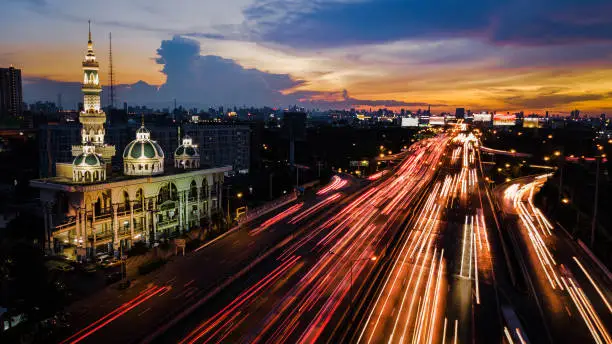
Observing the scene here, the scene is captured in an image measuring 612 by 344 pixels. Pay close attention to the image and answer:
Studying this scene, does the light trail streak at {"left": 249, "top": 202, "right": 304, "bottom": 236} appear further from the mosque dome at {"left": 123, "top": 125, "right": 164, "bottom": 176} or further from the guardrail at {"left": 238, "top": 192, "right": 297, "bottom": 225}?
the mosque dome at {"left": 123, "top": 125, "right": 164, "bottom": 176}

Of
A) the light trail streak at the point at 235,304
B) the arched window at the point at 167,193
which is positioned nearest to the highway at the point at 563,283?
the light trail streak at the point at 235,304

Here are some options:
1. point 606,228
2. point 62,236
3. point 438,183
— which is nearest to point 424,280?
point 606,228

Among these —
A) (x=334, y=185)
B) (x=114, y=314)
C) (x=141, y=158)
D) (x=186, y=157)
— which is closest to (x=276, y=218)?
(x=186, y=157)

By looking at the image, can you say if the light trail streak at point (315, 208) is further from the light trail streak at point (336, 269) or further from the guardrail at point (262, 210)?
the guardrail at point (262, 210)

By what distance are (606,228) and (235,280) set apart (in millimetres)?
36632

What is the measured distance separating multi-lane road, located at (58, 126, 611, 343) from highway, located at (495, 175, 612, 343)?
3.5 inches

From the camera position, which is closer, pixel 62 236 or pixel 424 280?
pixel 424 280

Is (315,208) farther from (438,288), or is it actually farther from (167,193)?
(438,288)

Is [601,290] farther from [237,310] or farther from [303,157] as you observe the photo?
[303,157]

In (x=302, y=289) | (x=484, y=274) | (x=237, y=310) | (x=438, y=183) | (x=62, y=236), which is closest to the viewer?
(x=237, y=310)

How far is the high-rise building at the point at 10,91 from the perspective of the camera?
173 metres

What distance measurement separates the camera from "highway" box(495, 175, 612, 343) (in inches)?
846

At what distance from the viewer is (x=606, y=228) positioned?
4116 cm

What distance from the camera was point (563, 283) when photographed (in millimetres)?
27219
